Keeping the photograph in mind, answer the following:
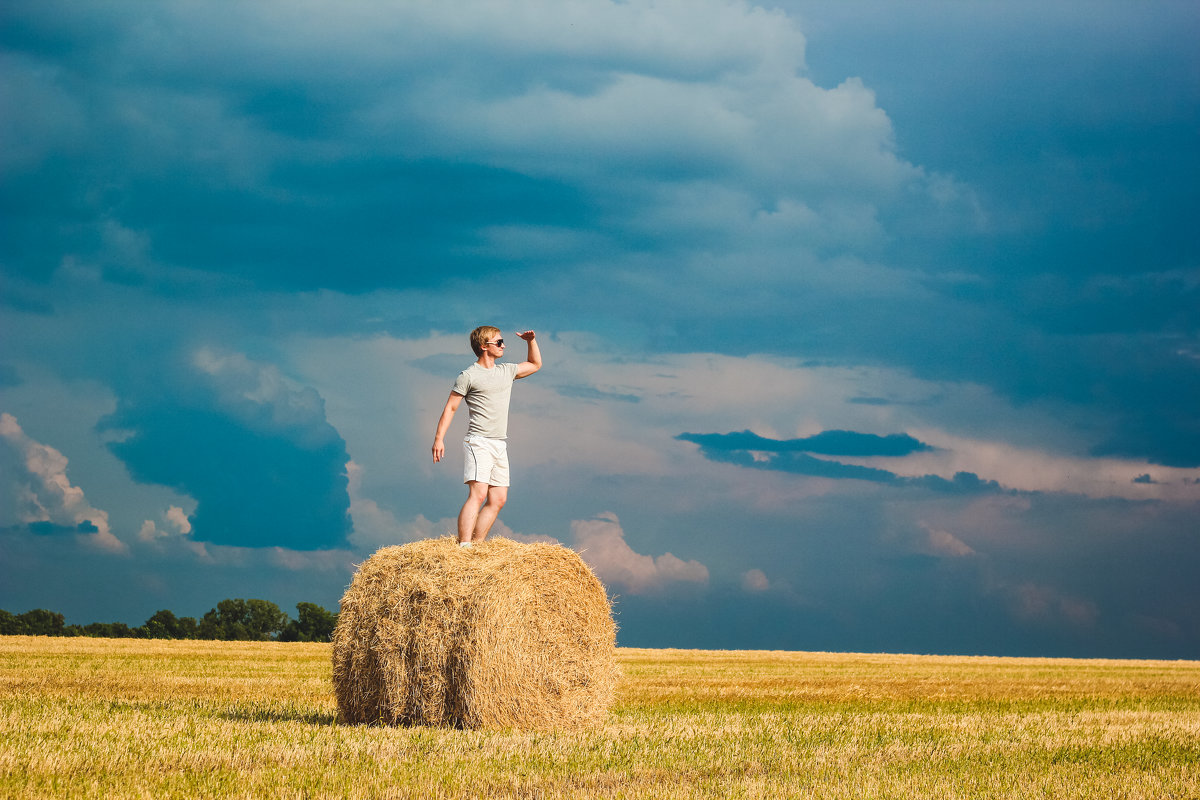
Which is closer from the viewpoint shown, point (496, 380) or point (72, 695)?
point (496, 380)

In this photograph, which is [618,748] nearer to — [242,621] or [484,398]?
[484,398]

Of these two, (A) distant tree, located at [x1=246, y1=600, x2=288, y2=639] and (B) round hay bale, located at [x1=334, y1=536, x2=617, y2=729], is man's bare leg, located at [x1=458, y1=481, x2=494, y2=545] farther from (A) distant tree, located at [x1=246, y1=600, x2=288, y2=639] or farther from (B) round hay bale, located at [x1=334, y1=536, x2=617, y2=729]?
(A) distant tree, located at [x1=246, y1=600, x2=288, y2=639]

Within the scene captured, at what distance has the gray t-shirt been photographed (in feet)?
34.2

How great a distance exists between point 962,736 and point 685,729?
2603 millimetres

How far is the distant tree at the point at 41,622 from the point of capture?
136ft

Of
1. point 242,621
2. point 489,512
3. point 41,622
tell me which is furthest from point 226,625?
point 489,512

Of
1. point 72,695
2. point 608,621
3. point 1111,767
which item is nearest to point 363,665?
point 608,621

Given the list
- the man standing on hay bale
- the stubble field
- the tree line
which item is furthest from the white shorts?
the tree line

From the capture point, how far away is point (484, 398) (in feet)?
34.2

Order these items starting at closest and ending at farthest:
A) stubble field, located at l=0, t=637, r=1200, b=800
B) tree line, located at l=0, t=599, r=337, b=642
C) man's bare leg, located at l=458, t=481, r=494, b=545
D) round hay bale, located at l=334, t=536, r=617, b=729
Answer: stubble field, located at l=0, t=637, r=1200, b=800 < round hay bale, located at l=334, t=536, r=617, b=729 < man's bare leg, located at l=458, t=481, r=494, b=545 < tree line, located at l=0, t=599, r=337, b=642

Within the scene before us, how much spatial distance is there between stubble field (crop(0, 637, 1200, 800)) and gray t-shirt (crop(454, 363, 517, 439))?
3055 millimetres

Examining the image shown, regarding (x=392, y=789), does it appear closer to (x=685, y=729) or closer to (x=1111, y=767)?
(x=685, y=729)

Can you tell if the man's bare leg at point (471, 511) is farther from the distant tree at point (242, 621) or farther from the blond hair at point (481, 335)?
the distant tree at point (242, 621)

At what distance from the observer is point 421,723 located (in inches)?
363
